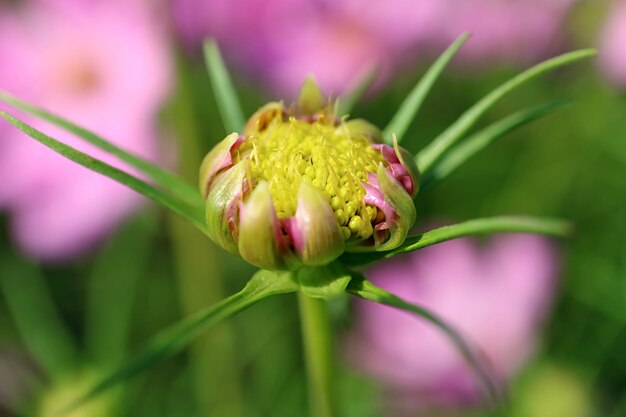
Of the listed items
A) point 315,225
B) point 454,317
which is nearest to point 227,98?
point 315,225

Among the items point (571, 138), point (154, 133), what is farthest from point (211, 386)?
point (571, 138)

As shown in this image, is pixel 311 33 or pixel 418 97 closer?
pixel 418 97

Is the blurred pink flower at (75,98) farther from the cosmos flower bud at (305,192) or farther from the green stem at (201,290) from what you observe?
the cosmos flower bud at (305,192)

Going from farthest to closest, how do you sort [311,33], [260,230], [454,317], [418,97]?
[311,33] < [454,317] < [418,97] < [260,230]

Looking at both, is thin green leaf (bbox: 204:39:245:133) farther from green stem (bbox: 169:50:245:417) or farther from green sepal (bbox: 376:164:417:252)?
green stem (bbox: 169:50:245:417)

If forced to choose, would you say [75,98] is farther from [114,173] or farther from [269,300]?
[114,173]

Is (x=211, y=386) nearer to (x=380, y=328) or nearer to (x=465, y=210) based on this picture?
(x=380, y=328)

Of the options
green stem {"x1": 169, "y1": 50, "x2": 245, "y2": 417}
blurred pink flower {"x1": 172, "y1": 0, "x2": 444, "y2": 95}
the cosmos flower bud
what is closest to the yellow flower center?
the cosmos flower bud

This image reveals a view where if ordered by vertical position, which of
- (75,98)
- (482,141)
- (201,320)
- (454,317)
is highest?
(75,98)
